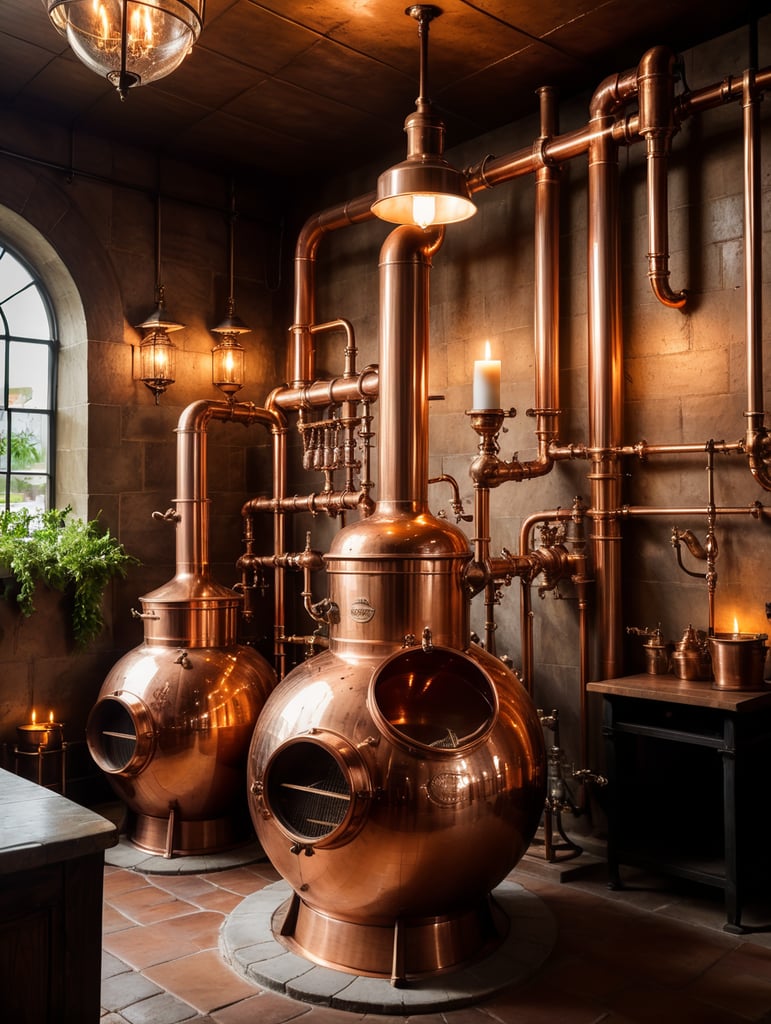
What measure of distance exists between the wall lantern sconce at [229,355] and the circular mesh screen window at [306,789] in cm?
354

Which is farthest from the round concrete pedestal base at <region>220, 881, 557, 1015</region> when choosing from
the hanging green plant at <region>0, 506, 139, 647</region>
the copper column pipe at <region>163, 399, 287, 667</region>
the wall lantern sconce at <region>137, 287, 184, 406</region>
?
the wall lantern sconce at <region>137, 287, 184, 406</region>

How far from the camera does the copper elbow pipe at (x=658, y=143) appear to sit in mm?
4477

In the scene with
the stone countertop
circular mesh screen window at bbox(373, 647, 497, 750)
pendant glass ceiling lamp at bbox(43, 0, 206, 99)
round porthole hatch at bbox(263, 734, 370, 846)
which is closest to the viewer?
the stone countertop

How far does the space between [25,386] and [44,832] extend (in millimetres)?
4680

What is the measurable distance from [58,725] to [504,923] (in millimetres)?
3016

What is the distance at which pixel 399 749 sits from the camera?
3475 mm

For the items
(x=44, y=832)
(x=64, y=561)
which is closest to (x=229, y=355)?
(x=64, y=561)

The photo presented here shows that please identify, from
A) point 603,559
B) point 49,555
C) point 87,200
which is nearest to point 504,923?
point 603,559

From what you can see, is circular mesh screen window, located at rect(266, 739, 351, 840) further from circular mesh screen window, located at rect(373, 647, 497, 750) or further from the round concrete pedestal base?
the round concrete pedestal base

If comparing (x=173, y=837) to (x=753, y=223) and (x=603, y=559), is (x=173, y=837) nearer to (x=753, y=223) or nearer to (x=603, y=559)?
(x=603, y=559)

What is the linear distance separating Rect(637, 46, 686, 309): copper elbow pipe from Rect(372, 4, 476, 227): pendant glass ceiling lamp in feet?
3.62

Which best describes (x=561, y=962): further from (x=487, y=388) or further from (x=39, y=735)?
(x=39, y=735)

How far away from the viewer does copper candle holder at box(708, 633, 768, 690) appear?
415 centimetres

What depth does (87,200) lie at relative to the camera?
618 centimetres
